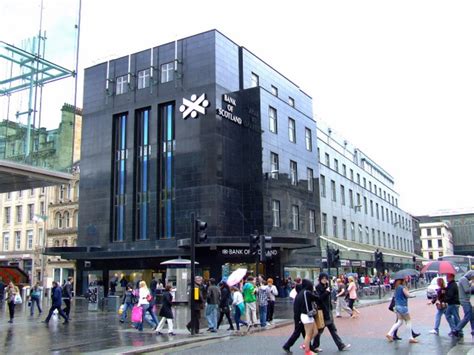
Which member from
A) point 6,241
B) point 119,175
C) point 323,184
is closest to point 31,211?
point 6,241

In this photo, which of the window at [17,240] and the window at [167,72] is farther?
the window at [17,240]

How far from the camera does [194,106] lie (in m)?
37.3

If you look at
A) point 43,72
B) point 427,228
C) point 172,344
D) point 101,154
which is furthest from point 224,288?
point 427,228

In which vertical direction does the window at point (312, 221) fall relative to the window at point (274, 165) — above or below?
below

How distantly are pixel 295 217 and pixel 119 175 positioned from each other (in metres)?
14.0

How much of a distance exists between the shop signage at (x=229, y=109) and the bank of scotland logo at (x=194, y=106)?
110 centimetres

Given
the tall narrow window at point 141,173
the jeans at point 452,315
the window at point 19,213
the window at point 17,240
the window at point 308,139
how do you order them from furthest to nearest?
the window at point 19,213 → the window at point 17,240 → the window at point 308,139 → the tall narrow window at point 141,173 → the jeans at point 452,315

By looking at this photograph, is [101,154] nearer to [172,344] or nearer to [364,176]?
[172,344]

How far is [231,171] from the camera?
3728cm

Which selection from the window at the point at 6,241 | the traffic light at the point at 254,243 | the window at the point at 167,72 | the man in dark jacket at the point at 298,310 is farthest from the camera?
the window at the point at 6,241

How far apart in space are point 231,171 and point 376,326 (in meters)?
20.7

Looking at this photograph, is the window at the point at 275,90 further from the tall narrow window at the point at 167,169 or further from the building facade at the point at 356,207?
the building facade at the point at 356,207

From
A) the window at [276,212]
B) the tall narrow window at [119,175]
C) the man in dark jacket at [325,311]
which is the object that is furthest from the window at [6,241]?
the man in dark jacket at [325,311]

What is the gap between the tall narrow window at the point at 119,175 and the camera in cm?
4081
